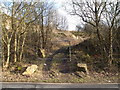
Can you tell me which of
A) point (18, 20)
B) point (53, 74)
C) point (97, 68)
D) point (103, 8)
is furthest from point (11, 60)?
point (103, 8)

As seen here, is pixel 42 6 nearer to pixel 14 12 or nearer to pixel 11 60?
pixel 14 12

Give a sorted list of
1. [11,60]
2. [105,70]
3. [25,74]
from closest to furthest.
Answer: [25,74] < [105,70] < [11,60]

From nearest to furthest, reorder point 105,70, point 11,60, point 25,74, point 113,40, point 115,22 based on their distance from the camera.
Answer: point 25,74
point 105,70
point 115,22
point 113,40
point 11,60

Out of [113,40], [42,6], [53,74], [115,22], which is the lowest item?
[53,74]

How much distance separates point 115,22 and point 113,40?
1.24 meters

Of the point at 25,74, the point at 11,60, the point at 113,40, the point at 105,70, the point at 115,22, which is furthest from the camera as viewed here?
the point at 11,60

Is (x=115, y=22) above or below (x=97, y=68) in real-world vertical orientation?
above

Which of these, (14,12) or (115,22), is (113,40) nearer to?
(115,22)

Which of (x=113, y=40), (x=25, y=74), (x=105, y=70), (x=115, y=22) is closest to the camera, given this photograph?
(x=25, y=74)

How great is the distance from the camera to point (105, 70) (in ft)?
22.7

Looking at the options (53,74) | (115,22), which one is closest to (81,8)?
(115,22)

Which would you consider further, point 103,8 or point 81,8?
point 81,8

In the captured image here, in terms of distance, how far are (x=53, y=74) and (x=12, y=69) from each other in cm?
252

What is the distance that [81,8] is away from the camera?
784 cm
